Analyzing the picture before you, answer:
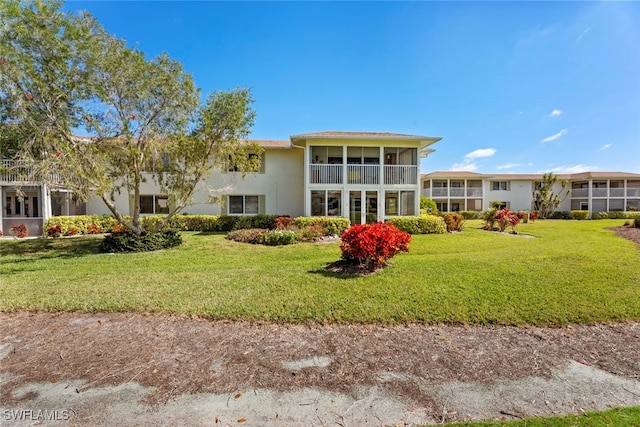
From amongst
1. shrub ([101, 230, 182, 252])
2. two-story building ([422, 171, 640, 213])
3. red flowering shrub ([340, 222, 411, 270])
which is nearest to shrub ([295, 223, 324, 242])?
shrub ([101, 230, 182, 252])

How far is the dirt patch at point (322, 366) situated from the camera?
10.3 feet

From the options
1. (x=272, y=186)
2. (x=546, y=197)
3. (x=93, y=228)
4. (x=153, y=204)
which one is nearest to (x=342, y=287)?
(x=272, y=186)

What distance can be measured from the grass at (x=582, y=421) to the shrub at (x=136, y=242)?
1283cm

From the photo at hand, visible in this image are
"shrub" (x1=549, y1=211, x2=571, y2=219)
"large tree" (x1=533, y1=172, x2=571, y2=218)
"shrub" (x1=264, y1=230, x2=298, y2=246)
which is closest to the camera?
"shrub" (x1=264, y1=230, x2=298, y2=246)

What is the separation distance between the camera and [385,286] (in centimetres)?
680

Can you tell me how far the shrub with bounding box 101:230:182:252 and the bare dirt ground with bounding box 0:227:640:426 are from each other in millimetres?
7247

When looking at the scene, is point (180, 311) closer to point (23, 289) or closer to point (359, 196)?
point (23, 289)

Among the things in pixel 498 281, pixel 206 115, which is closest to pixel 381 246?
pixel 498 281

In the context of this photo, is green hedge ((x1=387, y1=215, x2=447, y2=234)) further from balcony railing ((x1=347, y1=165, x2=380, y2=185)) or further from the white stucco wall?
the white stucco wall

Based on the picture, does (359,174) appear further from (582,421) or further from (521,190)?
(521,190)

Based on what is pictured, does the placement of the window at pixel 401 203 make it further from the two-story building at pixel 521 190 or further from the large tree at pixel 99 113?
the two-story building at pixel 521 190

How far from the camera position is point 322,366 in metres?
3.83

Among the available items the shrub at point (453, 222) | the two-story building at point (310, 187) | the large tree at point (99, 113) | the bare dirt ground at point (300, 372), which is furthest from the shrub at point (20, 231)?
the shrub at point (453, 222)

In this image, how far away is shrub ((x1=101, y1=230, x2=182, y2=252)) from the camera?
12008 mm
